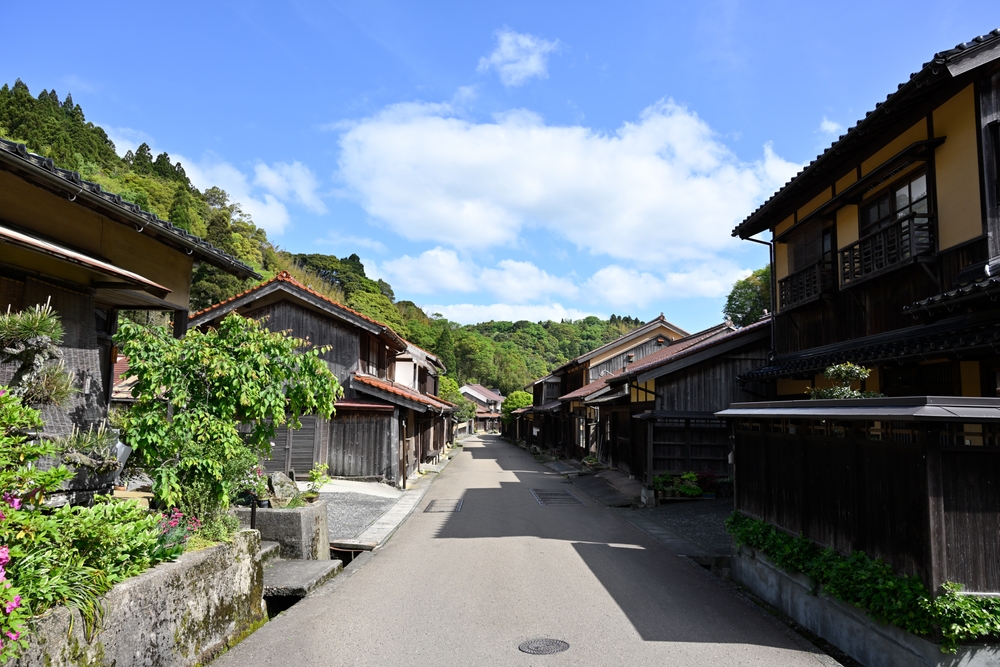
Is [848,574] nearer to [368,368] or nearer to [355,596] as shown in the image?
[355,596]

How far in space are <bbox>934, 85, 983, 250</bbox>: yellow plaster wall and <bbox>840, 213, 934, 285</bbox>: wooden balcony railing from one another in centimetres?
23

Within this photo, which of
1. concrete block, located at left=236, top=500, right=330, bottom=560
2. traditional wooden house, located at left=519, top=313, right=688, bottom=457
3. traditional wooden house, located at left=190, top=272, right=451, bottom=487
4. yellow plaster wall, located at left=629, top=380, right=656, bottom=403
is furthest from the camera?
traditional wooden house, located at left=519, top=313, right=688, bottom=457

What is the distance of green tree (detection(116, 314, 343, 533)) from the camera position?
7.02 metres

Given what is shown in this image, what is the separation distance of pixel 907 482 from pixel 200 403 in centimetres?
794

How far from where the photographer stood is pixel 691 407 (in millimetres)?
18219

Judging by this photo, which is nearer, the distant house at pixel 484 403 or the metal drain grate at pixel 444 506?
the metal drain grate at pixel 444 506

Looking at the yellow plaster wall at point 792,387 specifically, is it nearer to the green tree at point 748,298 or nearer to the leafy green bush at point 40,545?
the leafy green bush at point 40,545

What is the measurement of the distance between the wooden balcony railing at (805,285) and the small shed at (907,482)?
5202 mm

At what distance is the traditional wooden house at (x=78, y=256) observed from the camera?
23.6 ft

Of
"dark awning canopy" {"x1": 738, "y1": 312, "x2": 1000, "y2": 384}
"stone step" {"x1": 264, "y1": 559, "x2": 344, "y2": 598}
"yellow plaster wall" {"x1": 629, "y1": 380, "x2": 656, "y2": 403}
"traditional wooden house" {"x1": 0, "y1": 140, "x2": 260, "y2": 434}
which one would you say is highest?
"traditional wooden house" {"x1": 0, "y1": 140, "x2": 260, "y2": 434}

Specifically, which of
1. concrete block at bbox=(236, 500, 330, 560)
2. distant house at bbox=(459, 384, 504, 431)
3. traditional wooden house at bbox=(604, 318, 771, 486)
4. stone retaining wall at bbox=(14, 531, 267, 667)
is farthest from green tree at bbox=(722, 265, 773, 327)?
stone retaining wall at bbox=(14, 531, 267, 667)

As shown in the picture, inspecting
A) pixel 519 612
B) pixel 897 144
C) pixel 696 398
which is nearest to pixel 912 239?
pixel 897 144

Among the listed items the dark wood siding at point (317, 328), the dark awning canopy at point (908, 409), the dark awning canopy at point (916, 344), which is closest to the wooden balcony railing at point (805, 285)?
the dark awning canopy at point (916, 344)

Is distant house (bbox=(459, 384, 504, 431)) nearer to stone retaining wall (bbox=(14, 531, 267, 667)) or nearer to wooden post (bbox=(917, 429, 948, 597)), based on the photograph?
stone retaining wall (bbox=(14, 531, 267, 667))
